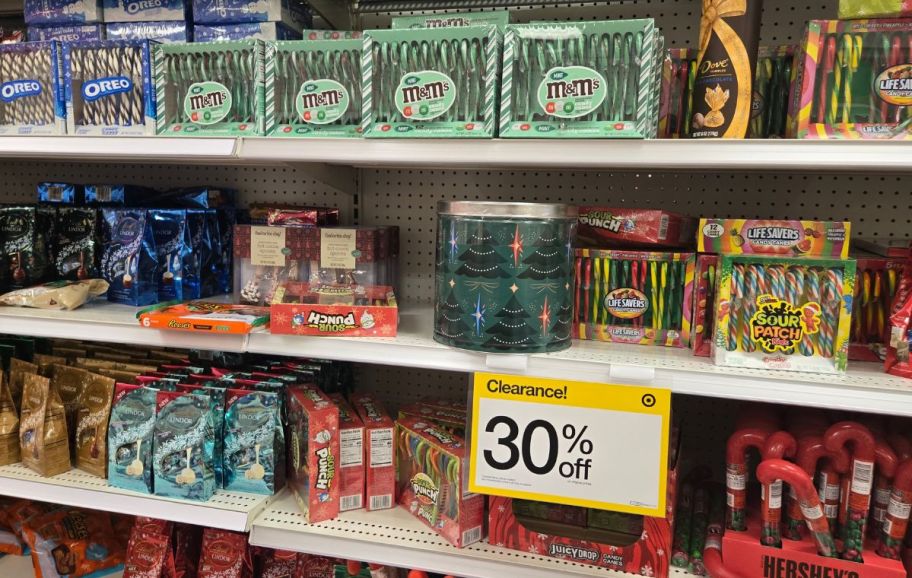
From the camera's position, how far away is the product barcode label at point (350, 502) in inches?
56.9

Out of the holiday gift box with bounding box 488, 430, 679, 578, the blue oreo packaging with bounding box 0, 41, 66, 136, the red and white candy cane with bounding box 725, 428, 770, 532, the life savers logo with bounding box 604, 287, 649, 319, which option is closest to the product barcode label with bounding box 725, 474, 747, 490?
the red and white candy cane with bounding box 725, 428, 770, 532

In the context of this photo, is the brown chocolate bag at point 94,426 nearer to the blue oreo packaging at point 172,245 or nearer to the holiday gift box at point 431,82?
the blue oreo packaging at point 172,245

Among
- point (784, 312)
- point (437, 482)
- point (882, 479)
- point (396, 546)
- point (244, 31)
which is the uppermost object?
point (244, 31)

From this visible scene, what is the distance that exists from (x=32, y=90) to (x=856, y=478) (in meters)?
2.01

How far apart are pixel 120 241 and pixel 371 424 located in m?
0.85

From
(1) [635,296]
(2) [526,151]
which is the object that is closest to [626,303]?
(1) [635,296]

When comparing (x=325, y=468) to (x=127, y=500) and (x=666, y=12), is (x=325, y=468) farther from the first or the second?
(x=666, y=12)

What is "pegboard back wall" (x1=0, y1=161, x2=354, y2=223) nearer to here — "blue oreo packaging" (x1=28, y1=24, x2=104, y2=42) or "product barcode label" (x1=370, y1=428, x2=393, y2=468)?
"blue oreo packaging" (x1=28, y1=24, x2=104, y2=42)

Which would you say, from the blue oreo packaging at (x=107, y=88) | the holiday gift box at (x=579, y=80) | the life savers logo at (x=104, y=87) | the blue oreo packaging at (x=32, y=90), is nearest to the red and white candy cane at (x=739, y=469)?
the holiday gift box at (x=579, y=80)

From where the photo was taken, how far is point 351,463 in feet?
4.72

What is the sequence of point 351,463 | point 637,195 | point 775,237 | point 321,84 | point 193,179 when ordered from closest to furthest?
point 775,237 → point 321,84 → point 351,463 → point 637,195 → point 193,179

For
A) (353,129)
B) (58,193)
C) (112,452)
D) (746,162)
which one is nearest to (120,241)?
(58,193)

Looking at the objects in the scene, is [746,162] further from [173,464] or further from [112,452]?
[112,452]

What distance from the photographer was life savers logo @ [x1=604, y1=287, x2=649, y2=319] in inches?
52.5
